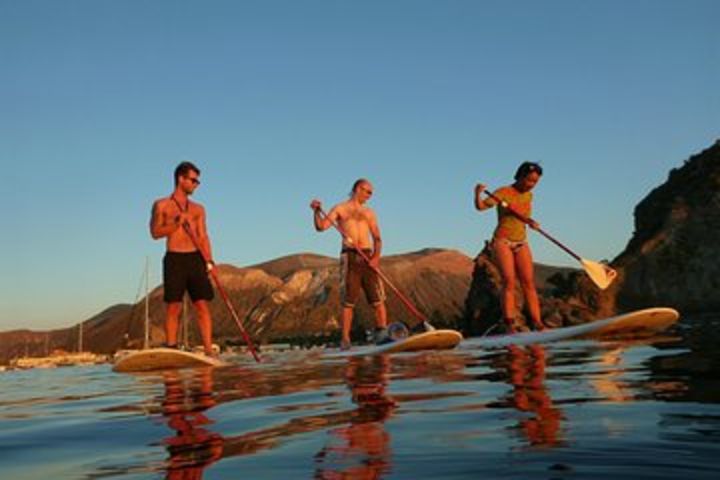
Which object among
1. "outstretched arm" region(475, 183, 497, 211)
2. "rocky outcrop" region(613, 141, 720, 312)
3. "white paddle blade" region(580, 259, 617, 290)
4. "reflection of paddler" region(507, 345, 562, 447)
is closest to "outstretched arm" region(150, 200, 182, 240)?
"outstretched arm" region(475, 183, 497, 211)

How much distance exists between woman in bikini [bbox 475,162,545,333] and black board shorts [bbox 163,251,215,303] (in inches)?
162

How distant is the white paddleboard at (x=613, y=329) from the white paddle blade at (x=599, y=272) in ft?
5.03

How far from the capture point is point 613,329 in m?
8.31

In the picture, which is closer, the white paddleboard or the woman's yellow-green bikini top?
the white paddleboard

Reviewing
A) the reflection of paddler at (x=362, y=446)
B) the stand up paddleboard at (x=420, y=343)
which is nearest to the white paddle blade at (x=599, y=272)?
the stand up paddleboard at (x=420, y=343)

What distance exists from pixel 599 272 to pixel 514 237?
1487 millimetres

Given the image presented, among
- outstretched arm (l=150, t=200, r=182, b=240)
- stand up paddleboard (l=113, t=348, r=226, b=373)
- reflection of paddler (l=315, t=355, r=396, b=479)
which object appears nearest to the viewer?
reflection of paddler (l=315, t=355, r=396, b=479)

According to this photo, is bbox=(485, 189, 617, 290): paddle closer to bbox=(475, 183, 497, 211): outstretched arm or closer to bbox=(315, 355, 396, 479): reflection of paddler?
bbox=(475, 183, 497, 211): outstretched arm

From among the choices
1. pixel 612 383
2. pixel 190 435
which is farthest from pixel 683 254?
pixel 190 435

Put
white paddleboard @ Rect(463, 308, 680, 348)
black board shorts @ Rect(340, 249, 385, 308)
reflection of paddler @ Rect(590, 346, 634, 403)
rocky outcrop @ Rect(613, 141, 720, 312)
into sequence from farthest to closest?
rocky outcrop @ Rect(613, 141, 720, 312), black board shorts @ Rect(340, 249, 385, 308), white paddleboard @ Rect(463, 308, 680, 348), reflection of paddler @ Rect(590, 346, 634, 403)

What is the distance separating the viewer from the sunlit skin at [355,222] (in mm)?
11195

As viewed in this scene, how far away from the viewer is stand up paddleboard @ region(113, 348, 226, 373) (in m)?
8.38

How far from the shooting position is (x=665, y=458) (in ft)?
5.85

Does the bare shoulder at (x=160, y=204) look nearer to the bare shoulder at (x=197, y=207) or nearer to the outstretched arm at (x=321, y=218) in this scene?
the bare shoulder at (x=197, y=207)
